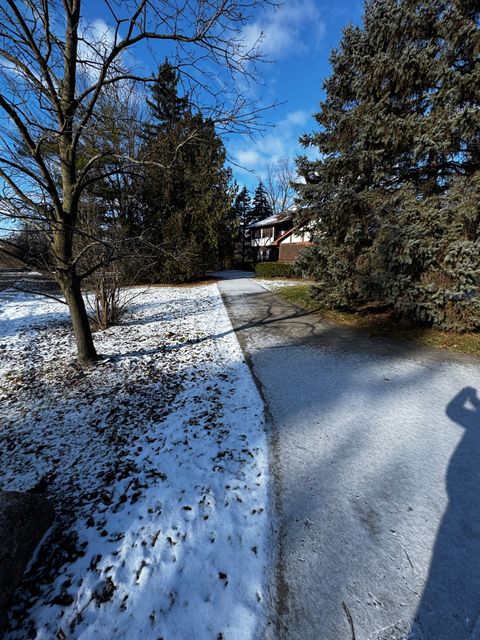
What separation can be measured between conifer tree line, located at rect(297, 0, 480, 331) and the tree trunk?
19.4 feet

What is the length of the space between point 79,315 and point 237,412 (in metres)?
3.07

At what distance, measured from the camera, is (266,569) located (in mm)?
1626

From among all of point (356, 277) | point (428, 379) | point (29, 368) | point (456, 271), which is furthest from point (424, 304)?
point (29, 368)

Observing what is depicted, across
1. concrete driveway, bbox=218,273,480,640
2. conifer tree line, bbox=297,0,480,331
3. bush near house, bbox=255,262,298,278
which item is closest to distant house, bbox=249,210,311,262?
bush near house, bbox=255,262,298,278

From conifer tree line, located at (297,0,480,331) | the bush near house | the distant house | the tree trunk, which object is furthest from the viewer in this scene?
the distant house

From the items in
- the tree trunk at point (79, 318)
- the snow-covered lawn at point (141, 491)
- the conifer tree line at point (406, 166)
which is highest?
the conifer tree line at point (406, 166)

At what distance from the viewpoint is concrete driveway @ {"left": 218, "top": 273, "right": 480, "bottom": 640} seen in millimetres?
1427

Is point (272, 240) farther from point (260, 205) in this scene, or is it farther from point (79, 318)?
point (79, 318)

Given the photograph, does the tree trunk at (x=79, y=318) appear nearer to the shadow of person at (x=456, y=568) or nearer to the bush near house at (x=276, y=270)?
the shadow of person at (x=456, y=568)

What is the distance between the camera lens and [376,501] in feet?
6.75

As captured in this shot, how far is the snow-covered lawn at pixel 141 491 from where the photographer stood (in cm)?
145

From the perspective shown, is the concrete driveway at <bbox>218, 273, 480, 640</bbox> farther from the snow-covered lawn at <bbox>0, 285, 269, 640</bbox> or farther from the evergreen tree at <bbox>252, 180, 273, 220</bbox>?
the evergreen tree at <bbox>252, 180, 273, 220</bbox>

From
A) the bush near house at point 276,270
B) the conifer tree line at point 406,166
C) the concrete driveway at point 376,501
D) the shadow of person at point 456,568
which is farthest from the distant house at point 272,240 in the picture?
the shadow of person at point 456,568

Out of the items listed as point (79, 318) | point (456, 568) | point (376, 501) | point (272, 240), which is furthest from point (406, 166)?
point (272, 240)
